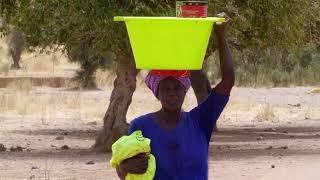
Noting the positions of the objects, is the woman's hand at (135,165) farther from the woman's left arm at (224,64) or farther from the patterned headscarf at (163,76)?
the woman's left arm at (224,64)

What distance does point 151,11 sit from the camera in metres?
14.4

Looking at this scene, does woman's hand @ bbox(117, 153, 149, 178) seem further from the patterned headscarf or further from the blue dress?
the patterned headscarf

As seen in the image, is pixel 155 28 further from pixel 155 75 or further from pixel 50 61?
pixel 50 61

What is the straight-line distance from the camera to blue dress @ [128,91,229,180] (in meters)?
4.38

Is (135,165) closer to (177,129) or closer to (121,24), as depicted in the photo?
(177,129)

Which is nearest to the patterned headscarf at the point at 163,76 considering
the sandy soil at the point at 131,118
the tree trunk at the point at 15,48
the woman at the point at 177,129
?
the woman at the point at 177,129

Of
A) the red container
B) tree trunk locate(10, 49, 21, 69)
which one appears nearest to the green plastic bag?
the red container

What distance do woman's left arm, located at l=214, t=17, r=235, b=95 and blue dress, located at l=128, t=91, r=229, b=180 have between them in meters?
0.20

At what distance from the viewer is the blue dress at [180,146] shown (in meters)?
4.38

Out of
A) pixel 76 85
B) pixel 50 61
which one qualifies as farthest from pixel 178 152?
pixel 50 61

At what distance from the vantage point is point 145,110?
29688 mm

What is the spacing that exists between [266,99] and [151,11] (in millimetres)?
22317

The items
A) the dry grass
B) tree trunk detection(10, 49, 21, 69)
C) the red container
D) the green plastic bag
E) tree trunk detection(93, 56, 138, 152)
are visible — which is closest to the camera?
the green plastic bag

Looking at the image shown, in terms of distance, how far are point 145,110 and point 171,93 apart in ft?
82.7
